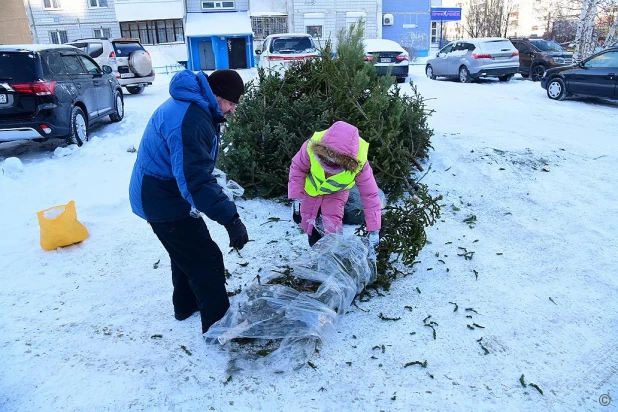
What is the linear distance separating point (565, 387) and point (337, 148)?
2005mm

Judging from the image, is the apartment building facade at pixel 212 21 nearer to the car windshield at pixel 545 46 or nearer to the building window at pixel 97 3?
the building window at pixel 97 3

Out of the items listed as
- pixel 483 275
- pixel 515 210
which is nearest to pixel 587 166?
pixel 515 210

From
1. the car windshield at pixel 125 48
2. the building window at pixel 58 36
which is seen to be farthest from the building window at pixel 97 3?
the car windshield at pixel 125 48

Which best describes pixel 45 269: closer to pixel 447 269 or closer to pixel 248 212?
pixel 248 212

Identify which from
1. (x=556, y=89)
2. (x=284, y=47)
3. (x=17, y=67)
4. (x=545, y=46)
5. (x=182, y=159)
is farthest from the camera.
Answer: (x=545, y=46)

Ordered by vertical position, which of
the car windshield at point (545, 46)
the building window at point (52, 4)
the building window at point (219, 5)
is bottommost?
the car windshield at point (545, 46)

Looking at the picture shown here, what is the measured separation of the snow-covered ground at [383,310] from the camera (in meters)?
2.58

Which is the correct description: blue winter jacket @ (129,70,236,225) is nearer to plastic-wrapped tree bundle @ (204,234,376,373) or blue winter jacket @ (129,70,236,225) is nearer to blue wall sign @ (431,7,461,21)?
plastic-wrapped tree bundle @ (204,234,376,373)

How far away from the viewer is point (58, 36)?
110 ft

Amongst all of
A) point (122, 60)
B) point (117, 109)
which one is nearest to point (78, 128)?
point (117, 109)

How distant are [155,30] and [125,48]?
2098 cm

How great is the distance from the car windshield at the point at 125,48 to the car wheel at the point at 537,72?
46.7 ft

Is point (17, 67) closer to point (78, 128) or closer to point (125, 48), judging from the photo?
point (78, 128)

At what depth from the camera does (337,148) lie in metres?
3.04
